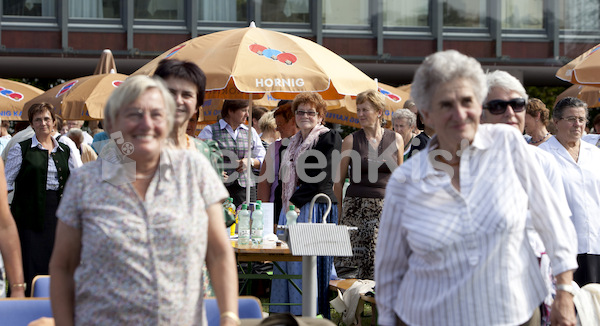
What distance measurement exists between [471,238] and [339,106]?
7.19 meters

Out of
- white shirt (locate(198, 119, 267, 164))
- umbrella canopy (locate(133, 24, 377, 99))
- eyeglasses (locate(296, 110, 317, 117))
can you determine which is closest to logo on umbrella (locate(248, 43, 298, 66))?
umbrella canopy (locate(133, 24, 377, 99))

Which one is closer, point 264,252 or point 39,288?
point 39,288

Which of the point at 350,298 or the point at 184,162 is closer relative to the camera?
the point at 184,162

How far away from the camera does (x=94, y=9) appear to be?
79.0ft

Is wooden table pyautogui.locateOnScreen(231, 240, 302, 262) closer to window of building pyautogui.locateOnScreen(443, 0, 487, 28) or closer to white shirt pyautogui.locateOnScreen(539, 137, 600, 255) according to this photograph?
white shirt pyautogui.locateOnScreen(539, 137, 600, 255)

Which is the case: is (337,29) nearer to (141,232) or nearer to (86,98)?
(86,98)

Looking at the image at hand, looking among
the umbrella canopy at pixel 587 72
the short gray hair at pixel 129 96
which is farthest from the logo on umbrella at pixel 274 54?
the short gray hair at pixel 129 96

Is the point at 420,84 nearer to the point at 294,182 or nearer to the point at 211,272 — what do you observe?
the point at 211,272

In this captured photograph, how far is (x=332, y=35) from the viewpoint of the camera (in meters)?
24.6

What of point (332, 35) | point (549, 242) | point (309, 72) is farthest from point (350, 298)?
point (332, 35)

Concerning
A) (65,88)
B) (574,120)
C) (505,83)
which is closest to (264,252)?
(574,120)

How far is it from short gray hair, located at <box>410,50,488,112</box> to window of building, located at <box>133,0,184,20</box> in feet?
71.5

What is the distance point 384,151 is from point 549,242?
16.2ft

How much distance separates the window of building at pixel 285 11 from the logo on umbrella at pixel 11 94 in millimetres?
10402
